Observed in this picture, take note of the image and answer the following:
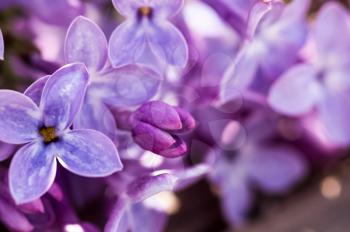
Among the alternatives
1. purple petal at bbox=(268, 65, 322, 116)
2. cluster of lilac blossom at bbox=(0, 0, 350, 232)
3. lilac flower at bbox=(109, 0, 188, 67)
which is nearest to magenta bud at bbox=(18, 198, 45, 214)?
cluster of lilac blossom at bbox=(0, 0, 350, 232)

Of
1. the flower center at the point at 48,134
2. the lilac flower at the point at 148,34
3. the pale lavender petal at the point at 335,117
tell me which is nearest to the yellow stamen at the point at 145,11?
the lilac flower at the point at 148,34

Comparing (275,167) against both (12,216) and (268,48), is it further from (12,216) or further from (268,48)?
(12,216)

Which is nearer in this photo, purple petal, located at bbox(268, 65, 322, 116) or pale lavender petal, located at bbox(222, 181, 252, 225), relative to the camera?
purple petal, located at bbox(268, 65, 322, 116)

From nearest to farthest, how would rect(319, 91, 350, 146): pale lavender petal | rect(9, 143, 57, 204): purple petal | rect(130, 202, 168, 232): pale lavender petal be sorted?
rect(9, 143, 57, 204): purple petal
rect(130, 202, 168, 232): pale lavender petal
rect(319, 91, 350, 146): pale lavender petal

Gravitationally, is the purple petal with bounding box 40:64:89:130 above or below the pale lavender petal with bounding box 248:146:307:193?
above

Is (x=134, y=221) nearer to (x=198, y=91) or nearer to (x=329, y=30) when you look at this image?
(x=198, y=91)

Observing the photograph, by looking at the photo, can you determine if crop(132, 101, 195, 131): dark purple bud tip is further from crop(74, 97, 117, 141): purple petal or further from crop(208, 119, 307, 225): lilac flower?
crop(208, 119, 307, 225): lilac flower

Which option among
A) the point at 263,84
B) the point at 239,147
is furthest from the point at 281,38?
the point at 239,147
